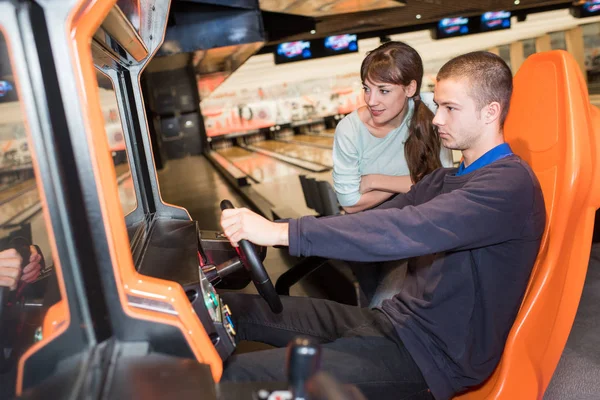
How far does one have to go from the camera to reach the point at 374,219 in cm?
120

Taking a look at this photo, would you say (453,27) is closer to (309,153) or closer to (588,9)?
(588,9)

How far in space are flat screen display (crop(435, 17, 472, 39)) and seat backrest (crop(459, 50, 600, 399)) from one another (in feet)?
33.7

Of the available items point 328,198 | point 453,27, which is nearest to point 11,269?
point 328,198

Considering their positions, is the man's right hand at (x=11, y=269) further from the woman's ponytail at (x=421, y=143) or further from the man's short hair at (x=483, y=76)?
the woman's ponytail at (x=421, y=143)

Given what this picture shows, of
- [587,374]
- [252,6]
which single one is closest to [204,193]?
[252,6]

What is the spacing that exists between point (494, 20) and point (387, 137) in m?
10.0

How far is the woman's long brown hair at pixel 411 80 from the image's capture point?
198 centimetres

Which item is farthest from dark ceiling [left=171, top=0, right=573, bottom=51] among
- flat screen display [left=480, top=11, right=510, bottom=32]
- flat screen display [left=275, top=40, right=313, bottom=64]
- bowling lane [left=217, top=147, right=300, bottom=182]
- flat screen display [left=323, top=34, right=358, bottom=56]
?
bowling lane [left=217, top=147, right=300, bottom=182]

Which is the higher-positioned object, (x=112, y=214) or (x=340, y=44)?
(x=340, y=44)

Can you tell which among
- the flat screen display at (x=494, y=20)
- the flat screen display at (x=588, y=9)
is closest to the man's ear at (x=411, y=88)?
the flat screen display at (x=494, y=20)

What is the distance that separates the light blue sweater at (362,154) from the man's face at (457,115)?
2.60 feet

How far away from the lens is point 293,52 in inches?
426

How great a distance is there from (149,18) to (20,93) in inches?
28.7

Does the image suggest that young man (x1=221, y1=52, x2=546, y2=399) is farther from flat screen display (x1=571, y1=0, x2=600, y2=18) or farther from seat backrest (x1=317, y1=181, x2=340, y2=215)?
flat screen display (x1=571, y1=0, x2=600, y2=18)
